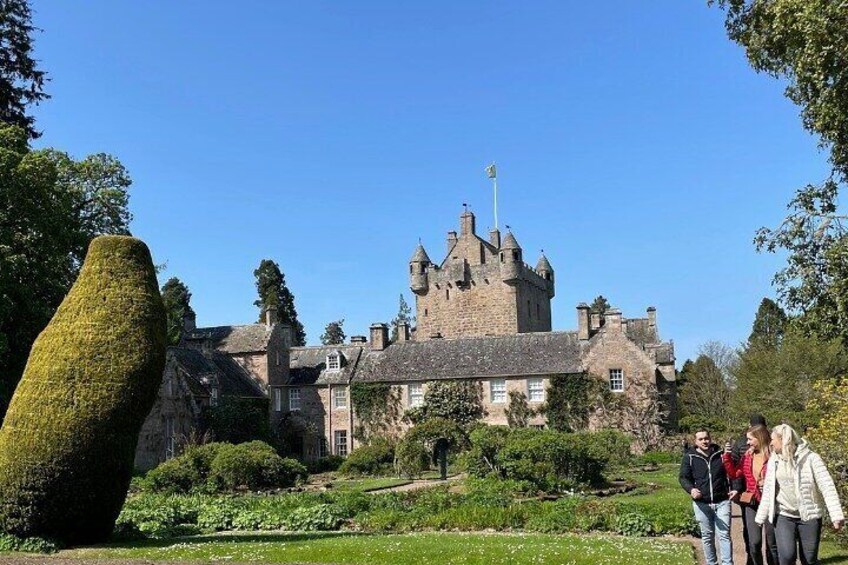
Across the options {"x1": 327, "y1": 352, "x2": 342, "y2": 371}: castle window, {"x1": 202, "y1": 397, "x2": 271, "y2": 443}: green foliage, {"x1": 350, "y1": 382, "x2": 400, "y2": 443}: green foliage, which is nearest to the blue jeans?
{"x1": 202, "y1": 397, "x2": 271, "y2": 443}: green foliage

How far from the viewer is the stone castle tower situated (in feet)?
175

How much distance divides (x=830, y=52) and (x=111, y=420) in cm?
1340

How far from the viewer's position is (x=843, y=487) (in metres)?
12.9

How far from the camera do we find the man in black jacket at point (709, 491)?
33.8 ft

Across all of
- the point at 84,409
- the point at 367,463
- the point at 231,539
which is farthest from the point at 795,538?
the point at 367,463

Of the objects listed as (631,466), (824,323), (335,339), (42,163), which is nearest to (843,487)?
(824,323)

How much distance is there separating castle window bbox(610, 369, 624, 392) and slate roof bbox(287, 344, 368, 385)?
14.3 m

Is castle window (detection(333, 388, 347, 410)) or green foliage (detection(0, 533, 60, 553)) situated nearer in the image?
green foliage (detection(0, 533, 60, 553))

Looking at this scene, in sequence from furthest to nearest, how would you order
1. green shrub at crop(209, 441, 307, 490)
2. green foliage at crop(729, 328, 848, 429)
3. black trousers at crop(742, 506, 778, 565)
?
green foliage at crop(729, 328, 848, 429), green shrub at crop(209, 441, 307, 490), black trousers at crop(742, 506, 778, 565)

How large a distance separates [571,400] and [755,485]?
31579 mm

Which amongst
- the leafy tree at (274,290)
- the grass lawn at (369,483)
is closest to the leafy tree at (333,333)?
the leafy tree at (274,290)

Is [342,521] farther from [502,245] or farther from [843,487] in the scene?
[502,245]

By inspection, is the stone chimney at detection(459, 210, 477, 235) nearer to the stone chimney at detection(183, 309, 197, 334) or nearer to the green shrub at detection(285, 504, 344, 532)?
the stone chimney at detection(183, 309, 197, 334)

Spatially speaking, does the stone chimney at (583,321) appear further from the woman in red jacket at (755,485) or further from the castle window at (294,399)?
→ the woman in red jacket at (755,485)
